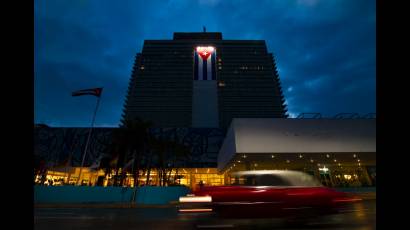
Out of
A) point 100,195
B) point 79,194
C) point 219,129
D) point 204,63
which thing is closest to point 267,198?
point 100,195

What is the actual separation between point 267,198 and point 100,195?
65.4ft

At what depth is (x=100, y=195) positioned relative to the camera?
23.4 m

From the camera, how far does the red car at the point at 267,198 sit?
726 centimetres

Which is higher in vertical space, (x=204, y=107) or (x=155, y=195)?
(x=204, y=107)

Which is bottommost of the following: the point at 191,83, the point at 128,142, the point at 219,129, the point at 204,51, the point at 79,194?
the point at 79,194

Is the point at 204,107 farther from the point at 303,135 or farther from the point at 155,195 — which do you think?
the point at 155,195

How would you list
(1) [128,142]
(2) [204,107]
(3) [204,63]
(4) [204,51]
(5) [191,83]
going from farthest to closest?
(5) [191,83]
(2) [204,107]
(3) [204,63]
(4) [204,51]
(1) [128,142]

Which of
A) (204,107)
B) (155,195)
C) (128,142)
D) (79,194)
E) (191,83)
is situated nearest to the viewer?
(79,194)

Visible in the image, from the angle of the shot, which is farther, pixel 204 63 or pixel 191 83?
pixel 191 83

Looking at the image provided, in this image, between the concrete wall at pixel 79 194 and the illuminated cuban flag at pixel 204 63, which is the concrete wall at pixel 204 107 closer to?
the illuminated cuban flag at pixel 204 63

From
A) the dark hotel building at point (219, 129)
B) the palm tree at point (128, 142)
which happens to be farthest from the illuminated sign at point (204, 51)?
the palm tree at point (128, 142)

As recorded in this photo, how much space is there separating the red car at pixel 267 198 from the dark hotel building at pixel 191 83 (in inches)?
5392

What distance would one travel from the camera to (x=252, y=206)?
290 inches
